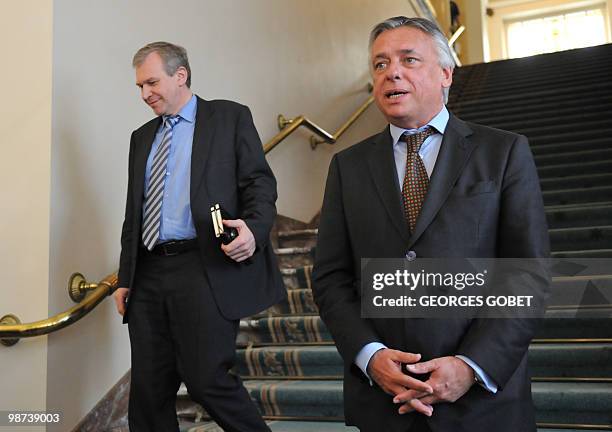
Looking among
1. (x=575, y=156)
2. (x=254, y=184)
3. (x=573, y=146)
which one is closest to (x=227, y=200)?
(x=254, y=184)

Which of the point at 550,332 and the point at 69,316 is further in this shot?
the point at 550,332

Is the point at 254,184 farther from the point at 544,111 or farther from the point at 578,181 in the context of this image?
the point at 544,111

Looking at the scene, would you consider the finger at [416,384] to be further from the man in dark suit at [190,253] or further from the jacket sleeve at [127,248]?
Answer: the jacket sleeve at [127,248]

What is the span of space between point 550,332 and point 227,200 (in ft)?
5.12

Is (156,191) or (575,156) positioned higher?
(575,156)

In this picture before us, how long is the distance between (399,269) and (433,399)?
29 centimetres

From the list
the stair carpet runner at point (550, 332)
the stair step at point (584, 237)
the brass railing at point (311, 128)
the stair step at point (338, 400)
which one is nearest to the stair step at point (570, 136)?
the stair carpet runner at point (550, 332)

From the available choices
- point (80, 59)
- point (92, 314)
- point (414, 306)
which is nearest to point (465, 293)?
point (414, 306)

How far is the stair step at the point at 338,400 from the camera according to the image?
2.39 m

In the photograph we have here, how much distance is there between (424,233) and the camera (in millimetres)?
1450


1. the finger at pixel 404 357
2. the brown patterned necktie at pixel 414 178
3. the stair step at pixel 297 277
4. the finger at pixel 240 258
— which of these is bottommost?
the finger at pixel 404 357

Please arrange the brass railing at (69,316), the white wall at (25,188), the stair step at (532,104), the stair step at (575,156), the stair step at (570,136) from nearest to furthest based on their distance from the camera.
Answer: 1. the brass railing at (69,316)
2. the white wall at (25,188)
3. the stair step at (575,156)
4. the stair step at (570,136)
5. the stair step at (532,104)

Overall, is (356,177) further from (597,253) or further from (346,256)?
(597,253)

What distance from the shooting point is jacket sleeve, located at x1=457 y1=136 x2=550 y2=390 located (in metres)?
1.33
